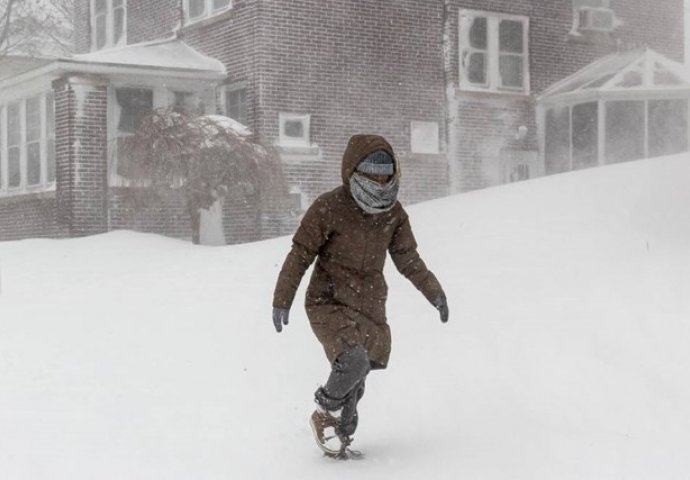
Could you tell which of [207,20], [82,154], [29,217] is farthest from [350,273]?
[29,217]

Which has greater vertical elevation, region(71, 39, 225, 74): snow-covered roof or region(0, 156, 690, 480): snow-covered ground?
region(71, 39, 225, 74): snow-covered roof

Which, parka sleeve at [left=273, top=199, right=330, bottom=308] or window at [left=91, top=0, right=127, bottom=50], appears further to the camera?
window at [left=91, top=0, right=127, bottom=50]

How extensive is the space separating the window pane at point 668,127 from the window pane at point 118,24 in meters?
11.4

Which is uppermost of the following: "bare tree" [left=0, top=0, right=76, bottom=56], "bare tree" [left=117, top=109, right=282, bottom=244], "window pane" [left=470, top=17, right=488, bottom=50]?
"bare tree" [left=0, top=0, right=76, bottom=56]

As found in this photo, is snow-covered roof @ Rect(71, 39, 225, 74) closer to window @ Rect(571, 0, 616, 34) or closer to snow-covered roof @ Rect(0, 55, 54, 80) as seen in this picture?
window @ Rect(571, 0, 616, 34)

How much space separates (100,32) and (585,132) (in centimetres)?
1115

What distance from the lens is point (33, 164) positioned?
2148cm

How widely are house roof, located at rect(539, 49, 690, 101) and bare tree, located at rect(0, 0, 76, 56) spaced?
591 inches

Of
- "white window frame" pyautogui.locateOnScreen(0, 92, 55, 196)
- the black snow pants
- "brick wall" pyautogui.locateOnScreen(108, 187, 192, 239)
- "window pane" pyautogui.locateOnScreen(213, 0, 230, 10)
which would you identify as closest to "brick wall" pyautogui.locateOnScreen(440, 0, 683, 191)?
"window pane" pyautogui.locateOnScreen(213, 0, 230, 10)

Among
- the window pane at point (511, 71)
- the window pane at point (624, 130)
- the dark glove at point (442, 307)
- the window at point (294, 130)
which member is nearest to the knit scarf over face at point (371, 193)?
the dark glove at point (442, 307)

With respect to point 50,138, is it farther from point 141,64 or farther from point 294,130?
point 294,130

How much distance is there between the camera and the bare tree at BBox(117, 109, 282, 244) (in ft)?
54.4

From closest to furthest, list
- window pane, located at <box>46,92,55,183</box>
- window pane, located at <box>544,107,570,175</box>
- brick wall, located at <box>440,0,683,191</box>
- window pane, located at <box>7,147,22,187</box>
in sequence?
window pane, located at <box>46,92,55,183</box>, brick wall, located at <box>440,0,683,191</box>, window pane, located at <box>7,147,22,187</box>, window pane, located at <box>544,107,570,175</box>

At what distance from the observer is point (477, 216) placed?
13.1m
